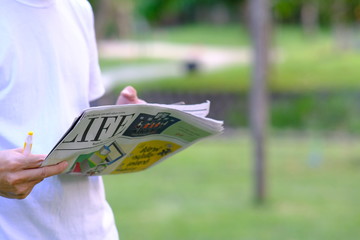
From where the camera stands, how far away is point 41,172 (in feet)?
5.98

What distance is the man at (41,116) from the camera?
1872 mm

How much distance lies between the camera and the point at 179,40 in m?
48.4

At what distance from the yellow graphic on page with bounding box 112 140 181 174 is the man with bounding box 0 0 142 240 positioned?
0.41ft

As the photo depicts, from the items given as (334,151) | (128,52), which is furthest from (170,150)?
(128,52)

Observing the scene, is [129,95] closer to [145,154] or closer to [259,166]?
[145,154]

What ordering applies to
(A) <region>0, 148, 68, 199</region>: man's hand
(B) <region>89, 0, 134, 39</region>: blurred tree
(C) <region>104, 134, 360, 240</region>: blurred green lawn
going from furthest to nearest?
(B) <region>89, 0, 134, 39</region>: blurred tree → (C) <region>104, 134, 360, 240</region>: blurred green lawn → (A) <region>0, 148, 68, 199</region>: man's hand

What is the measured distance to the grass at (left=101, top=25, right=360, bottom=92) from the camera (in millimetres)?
25344

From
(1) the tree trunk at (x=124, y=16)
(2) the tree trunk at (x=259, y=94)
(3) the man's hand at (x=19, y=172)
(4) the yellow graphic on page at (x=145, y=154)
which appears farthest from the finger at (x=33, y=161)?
(1) the tree trunk at (x=124, y=16)

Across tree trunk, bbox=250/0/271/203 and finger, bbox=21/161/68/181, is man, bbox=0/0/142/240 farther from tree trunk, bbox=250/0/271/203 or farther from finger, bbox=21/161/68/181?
tree trunk, bbox=250/0/271/203

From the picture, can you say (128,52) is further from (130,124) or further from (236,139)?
(130,124)

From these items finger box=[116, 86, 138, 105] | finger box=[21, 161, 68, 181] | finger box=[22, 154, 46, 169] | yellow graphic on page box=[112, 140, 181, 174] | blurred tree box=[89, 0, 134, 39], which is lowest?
blurred tree box=[89, 0, 134, 39]

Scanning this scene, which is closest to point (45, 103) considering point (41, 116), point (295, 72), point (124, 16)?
point (41, 116)

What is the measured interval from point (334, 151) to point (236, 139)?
206 cm

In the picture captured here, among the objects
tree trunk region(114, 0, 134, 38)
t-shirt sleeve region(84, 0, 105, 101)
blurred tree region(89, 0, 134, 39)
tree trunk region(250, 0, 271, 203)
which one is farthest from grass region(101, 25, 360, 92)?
t-shirt sleeve region(84, 0, 105, 101)
